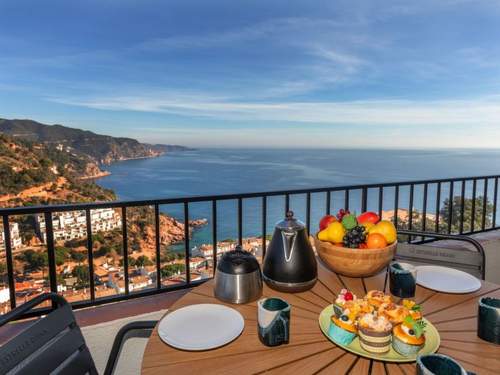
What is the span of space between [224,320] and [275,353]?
218mm

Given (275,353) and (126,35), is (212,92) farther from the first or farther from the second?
(275,353)

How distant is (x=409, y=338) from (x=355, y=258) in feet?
1.41

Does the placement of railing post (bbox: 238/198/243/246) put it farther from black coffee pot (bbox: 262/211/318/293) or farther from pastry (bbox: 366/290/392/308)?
pastry (bbox: 366/290/392/308)

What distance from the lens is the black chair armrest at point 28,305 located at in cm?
91

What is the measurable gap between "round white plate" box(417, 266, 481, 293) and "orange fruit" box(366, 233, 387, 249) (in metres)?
0.28

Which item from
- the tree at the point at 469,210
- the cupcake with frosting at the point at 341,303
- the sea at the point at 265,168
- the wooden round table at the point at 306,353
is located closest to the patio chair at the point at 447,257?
the wooden round table at the point at 306,353

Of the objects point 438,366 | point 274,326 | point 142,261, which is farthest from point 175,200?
point 142,261

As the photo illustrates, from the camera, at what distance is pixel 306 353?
838 millimetres

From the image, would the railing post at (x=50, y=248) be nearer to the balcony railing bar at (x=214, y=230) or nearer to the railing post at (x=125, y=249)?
the railing post at (x=125, y=249)

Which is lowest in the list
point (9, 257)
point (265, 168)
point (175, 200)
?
point (265, 168)

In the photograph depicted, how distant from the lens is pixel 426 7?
22.2 ft

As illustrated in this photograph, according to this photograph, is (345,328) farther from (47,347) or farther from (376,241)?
(47,347)

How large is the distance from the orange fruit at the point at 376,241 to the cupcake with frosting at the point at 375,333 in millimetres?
413

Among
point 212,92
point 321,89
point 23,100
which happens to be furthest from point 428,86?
point 23,100
